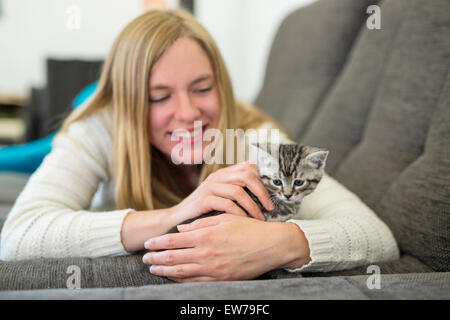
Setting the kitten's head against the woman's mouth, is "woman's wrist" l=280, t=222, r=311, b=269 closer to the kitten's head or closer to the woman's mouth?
the kitten's head

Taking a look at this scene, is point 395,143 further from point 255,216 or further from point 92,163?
point 92,163

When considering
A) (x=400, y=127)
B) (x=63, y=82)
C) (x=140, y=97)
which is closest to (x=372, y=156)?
(x=400, y=127)

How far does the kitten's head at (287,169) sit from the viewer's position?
86 cm

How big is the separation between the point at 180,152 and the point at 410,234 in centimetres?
60

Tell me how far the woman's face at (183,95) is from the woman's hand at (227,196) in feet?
0.80

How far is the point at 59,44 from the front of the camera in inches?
160

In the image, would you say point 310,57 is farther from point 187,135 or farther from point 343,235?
point 343,235

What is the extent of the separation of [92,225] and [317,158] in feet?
1.67

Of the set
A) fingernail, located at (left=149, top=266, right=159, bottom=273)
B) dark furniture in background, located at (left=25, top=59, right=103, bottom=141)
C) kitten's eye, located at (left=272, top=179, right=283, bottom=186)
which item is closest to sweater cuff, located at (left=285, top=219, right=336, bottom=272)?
kitten's eye, located at (left=272, top=179, right=283, bottom=186)

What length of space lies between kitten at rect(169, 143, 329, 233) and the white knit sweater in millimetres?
65

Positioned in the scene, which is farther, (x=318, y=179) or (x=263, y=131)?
(x=263, y=131)
